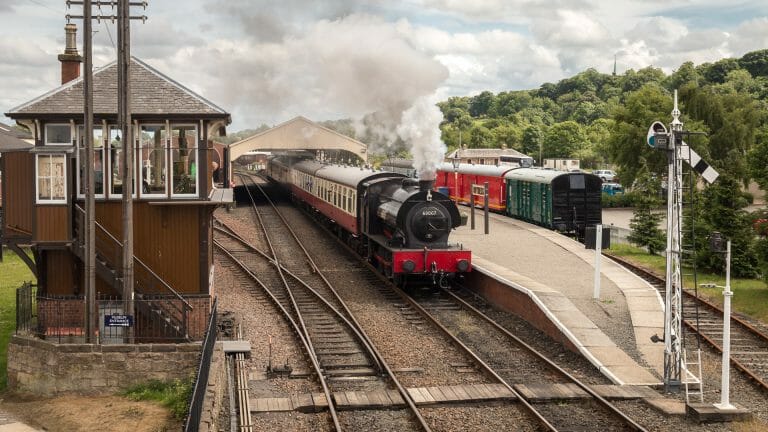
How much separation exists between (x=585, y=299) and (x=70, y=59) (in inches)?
634

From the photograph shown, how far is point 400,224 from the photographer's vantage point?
73.4 feet

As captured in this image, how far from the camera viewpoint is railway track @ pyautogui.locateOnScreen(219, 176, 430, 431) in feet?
46.6

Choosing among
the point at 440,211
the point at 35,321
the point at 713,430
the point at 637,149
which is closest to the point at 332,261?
the point at 440,211

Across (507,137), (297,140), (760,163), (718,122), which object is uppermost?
(507,137)

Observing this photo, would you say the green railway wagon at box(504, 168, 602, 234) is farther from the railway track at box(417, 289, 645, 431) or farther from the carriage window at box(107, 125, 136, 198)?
the carriage window at box(107, 125, 136, 198)

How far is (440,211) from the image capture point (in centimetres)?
2261

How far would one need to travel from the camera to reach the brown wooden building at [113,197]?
16.9 meters

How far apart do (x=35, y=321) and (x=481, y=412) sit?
10695 millimetres

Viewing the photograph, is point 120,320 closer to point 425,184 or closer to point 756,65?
point 425,184

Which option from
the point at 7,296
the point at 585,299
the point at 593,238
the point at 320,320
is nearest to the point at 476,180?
the point at 593,238

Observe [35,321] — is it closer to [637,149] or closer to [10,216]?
[10,216]

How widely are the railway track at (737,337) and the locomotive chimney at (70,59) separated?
17.8 meters

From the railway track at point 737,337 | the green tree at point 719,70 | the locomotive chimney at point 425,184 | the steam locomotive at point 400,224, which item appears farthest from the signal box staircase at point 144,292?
the green tree at point 719,70

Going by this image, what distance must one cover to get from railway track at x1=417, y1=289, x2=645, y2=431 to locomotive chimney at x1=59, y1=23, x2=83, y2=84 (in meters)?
12.2
